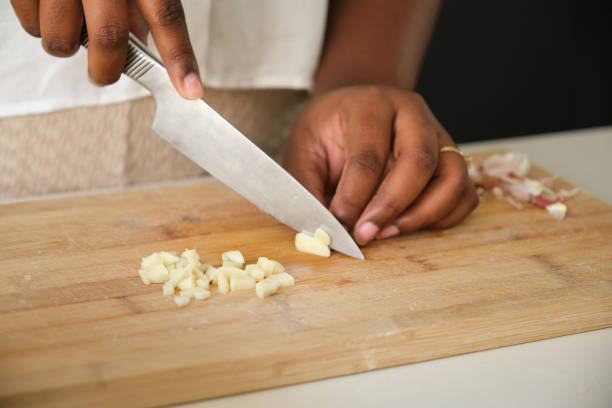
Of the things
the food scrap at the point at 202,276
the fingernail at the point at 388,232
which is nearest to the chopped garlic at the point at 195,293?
the food scrap at the point at 202,276

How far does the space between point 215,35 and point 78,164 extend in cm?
42

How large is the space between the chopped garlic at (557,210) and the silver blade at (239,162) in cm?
46

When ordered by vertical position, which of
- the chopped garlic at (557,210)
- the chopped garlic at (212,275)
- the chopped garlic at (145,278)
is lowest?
the chopped garlic at (145,278)

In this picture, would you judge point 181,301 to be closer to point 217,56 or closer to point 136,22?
point 136,22

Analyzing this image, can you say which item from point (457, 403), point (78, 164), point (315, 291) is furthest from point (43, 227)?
point (457, 403)

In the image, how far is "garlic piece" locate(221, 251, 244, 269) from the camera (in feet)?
3.29

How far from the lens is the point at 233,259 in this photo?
1.01 metres

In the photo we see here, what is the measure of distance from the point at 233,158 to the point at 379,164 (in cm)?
26

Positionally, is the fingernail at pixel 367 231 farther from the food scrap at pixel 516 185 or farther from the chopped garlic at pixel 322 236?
the food scrap at pixel 516 185

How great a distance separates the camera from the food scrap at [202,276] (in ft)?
3.00

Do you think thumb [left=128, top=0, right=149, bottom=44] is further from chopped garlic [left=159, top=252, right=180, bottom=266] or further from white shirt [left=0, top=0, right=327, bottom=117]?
chopped garlic [left=159, top=252, right=180, bottom=266]

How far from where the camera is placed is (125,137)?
4.54 feet

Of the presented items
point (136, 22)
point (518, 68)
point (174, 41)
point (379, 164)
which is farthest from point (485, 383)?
point (518, 68)

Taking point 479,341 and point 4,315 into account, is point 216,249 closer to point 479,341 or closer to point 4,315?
point 4,315
